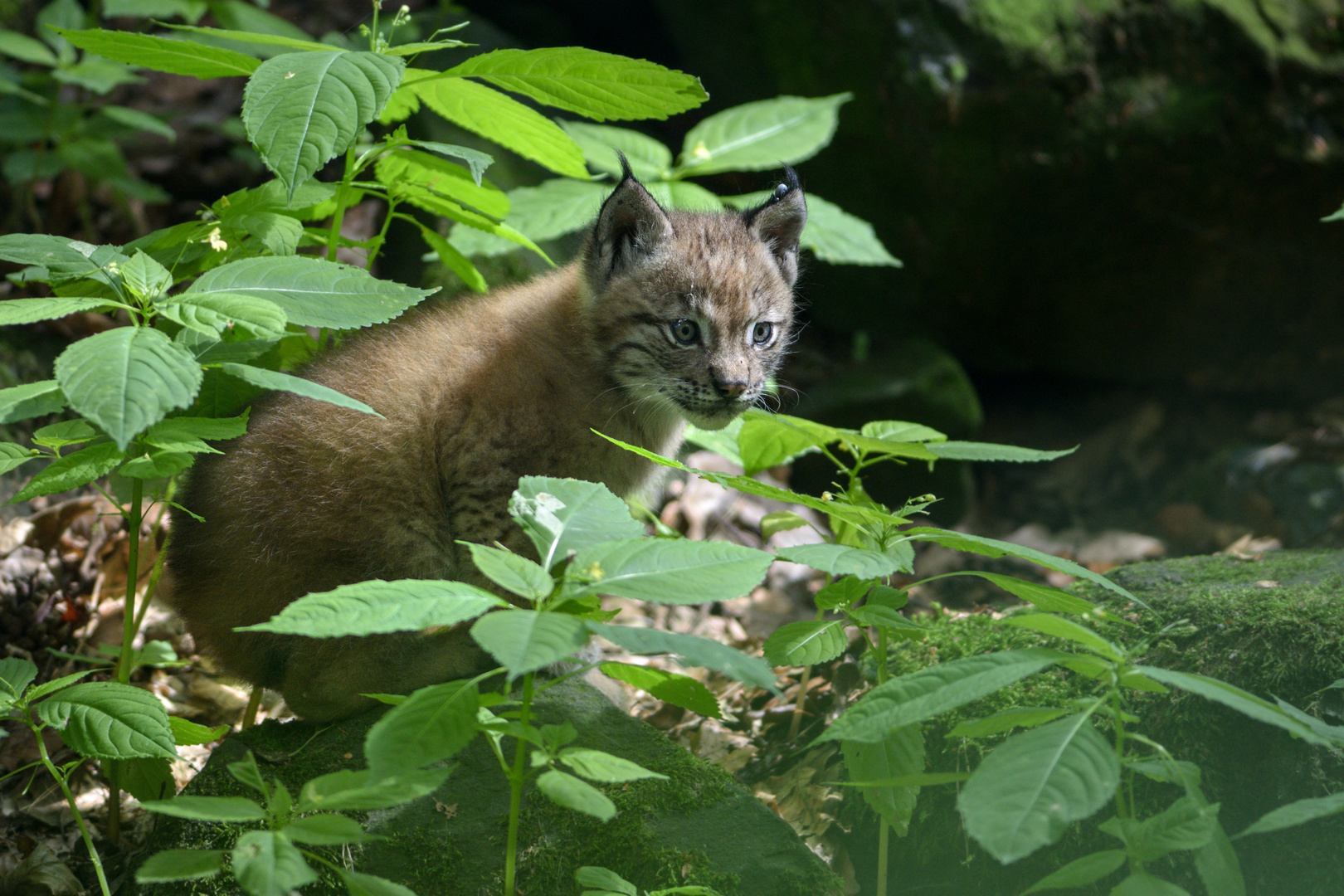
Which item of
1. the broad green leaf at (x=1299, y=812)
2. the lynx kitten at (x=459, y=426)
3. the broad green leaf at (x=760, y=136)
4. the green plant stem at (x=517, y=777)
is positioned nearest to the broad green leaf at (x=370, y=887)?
the green plant stem at (x=517, y=777)

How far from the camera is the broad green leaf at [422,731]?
172 cm

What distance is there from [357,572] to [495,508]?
0.50m

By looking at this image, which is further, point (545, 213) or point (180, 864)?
point (545, 213)

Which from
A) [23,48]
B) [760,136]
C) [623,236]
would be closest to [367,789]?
[623,236]

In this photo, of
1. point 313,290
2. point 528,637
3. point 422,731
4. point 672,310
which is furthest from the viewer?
point 672,310

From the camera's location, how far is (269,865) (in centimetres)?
172

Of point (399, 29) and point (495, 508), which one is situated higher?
point (399, 29)

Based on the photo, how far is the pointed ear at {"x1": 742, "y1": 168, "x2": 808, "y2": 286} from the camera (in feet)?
12.9

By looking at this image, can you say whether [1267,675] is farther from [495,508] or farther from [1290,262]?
[1290,262]

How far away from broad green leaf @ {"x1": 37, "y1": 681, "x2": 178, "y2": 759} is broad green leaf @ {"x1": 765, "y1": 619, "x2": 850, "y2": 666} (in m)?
1.50

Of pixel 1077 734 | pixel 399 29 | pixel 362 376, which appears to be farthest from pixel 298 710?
pixel 399 29

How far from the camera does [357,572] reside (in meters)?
3.13

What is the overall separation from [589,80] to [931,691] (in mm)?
2107

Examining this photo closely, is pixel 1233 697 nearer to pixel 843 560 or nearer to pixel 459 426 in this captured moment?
pixel 843 560
